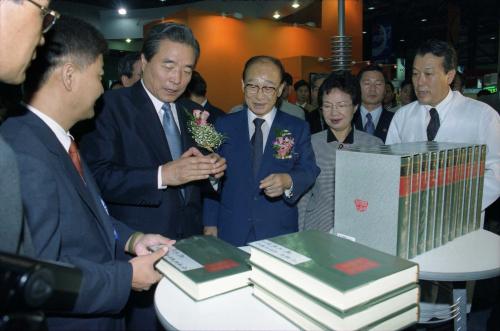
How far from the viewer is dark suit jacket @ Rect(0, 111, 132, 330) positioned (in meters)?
1.17

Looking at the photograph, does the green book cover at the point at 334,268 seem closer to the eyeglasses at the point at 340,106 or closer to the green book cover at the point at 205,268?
the green book cover at the point at 205,268

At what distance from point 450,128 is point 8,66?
2.51 meters

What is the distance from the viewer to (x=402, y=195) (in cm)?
142

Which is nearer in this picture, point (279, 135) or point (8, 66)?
point (8, 66)

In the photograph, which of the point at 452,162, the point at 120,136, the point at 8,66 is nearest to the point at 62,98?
the point at 8,66

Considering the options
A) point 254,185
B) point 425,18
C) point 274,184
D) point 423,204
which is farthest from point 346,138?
point 425,18

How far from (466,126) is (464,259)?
1.28 m

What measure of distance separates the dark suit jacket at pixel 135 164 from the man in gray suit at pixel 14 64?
831 millimetres

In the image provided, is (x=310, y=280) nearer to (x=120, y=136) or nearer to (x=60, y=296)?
(x=60, y=296)

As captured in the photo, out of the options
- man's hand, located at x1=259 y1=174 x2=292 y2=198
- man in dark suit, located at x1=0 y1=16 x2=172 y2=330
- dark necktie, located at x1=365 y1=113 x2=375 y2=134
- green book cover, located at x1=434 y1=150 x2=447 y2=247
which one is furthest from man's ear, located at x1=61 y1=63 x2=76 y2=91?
dark necktie, located at x1=365 y1=113 x2=375 y2=134

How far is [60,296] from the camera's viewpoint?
630mm

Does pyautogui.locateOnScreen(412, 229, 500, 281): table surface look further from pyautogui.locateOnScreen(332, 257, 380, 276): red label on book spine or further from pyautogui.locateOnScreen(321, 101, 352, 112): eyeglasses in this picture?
pyautogui.locateOnScreen(321, 101, 352, 112): eyeglasses

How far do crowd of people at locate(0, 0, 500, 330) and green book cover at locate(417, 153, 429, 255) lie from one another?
736mm

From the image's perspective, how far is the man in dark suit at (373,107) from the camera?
4008mm
